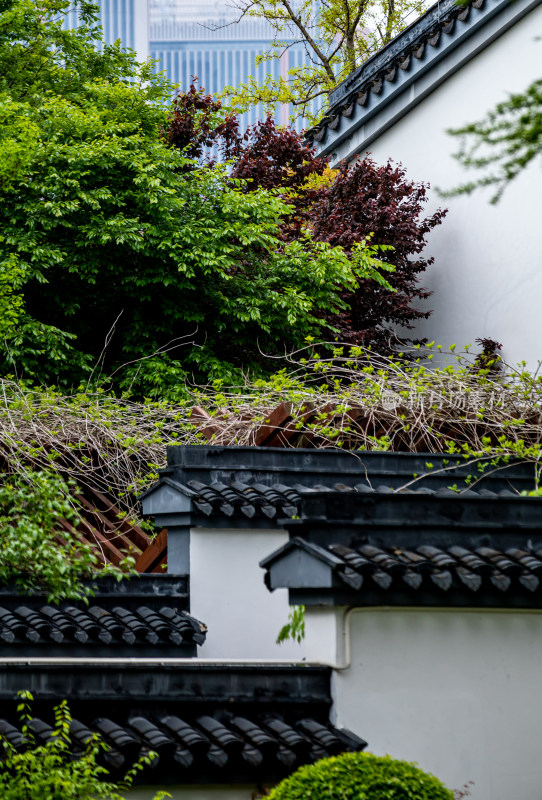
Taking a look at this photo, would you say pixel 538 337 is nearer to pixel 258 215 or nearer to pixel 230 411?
pixel 258 215

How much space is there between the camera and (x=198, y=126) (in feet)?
68.9

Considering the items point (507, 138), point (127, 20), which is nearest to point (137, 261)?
point (507, 138)

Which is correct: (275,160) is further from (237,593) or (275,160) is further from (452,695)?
(452,695)

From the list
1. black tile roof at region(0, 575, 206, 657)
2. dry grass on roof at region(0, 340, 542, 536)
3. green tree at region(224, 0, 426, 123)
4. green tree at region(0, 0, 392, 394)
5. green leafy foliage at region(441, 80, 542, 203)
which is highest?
green tree at region(224, 0, 426, 123)

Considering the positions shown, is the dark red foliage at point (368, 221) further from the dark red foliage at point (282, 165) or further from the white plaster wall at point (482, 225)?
the white plaster wall at point (482, 225)

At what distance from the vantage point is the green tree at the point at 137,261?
53.4ft

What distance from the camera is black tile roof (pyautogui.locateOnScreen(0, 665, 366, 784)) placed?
5645 mm

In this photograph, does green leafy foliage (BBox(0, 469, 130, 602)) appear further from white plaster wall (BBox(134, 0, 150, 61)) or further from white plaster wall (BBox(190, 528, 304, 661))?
white plaster wall (BBox(134, 0, 150, 61))

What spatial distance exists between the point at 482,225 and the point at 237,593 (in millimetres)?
11207

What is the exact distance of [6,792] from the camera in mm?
5023

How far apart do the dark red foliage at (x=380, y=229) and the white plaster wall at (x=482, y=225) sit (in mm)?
411

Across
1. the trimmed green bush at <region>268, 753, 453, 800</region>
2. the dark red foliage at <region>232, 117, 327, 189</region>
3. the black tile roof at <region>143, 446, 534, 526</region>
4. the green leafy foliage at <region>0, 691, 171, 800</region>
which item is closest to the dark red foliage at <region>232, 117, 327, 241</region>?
the dark red foliage at <region>232, 117, 327, 189</region>

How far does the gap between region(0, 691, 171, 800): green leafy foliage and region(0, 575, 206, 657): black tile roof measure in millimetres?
2390

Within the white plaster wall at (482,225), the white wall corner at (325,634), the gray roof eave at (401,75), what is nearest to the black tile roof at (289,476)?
the white wall corner at (325,634)
